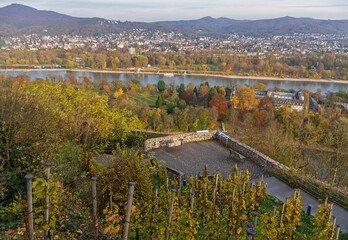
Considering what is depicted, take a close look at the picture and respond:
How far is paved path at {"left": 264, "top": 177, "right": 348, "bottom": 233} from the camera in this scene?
459 centimetres

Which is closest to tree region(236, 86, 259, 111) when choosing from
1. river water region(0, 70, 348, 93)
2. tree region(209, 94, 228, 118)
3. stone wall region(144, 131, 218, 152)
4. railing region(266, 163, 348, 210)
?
tree region(209, 94, 228, 118)

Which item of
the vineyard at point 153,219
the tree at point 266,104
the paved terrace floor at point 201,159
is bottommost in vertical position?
the tree at point 266,104

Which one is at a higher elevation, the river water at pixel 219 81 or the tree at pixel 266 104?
the tree at pixel 266 104

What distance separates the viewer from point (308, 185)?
568 cm

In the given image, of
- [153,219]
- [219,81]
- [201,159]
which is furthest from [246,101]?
[219,81]

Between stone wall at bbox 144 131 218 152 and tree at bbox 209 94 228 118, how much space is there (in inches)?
507

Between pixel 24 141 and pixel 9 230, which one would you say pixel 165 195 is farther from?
pixel 24 141

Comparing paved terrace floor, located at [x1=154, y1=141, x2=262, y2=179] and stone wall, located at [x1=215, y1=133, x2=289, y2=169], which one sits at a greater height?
stone wall, located at [x1=215, y1=133, x2=289, y2=169]

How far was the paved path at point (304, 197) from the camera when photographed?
181 inches

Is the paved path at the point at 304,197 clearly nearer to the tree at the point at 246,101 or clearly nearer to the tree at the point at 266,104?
the tree at the point at 246,101

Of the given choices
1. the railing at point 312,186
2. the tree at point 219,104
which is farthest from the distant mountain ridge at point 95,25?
the railing at point 312,186

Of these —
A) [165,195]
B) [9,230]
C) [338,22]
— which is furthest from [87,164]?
[338,22]

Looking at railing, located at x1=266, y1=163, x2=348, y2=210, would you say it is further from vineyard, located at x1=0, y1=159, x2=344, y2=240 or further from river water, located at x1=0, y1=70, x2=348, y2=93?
river water, located at x1=0, y1=70, x2=348, y2=93

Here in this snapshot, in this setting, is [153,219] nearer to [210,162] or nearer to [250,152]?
[210,162]
